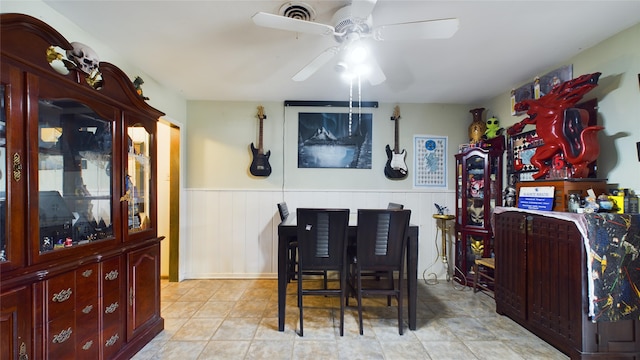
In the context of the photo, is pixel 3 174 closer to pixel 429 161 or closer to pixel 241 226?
pixel 241 226

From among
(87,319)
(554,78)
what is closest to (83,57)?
(87,319)

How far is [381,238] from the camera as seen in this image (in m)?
2.19

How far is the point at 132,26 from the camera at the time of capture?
187cm

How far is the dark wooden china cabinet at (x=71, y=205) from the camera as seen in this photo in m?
1.19

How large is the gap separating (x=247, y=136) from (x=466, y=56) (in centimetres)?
262

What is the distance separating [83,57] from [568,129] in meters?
3.35

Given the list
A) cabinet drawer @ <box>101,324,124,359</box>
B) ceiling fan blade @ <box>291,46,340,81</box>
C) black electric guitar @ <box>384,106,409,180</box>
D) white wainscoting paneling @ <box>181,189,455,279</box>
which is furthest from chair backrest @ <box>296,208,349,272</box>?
black electric guitar @ <box>384,106,409,180</box>

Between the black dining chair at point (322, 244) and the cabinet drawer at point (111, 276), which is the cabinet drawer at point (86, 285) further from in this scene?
the black dining chair at point (322, 244)

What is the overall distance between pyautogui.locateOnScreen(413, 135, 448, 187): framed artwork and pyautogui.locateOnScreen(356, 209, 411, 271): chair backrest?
158 cm

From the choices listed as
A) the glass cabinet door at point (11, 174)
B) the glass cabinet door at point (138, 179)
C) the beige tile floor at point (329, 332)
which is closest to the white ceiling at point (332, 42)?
the glass cabinet door at point (138, 179)

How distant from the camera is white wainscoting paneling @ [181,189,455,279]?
11.5ft

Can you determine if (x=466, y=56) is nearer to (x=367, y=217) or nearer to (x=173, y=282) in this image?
(x=367, y=217)

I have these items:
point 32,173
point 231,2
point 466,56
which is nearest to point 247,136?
point 231,2

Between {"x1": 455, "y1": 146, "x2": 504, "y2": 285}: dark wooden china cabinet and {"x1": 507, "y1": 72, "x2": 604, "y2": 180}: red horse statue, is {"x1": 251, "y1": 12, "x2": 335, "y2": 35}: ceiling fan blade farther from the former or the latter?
{"x1": 455, "y1": 146, "x2": 504, "y2": 285}: dark wooden china cabinet
